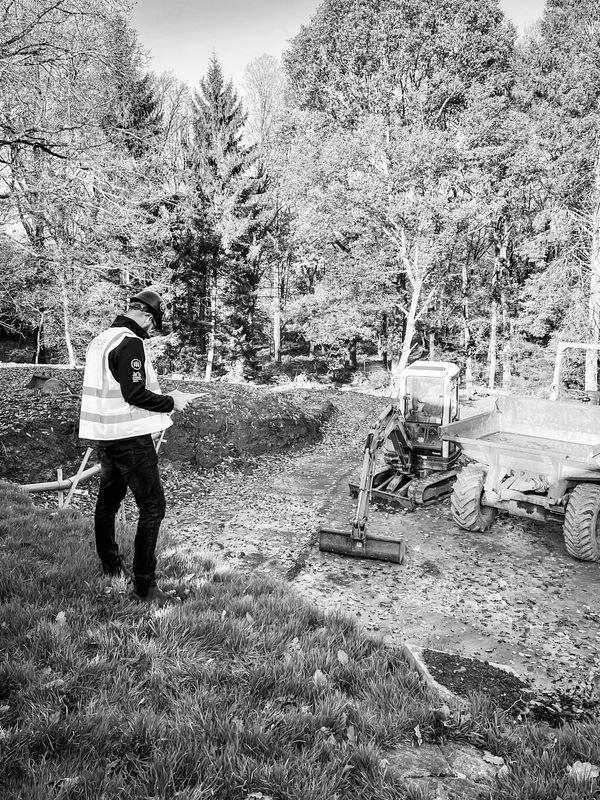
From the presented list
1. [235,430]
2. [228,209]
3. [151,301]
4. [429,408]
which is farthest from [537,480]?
[228,209]

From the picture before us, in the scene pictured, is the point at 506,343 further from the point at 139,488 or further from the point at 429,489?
the point at 139,488

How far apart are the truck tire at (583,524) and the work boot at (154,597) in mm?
4319

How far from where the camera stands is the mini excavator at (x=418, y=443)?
7.64 m

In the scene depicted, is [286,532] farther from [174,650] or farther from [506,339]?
[506,339]

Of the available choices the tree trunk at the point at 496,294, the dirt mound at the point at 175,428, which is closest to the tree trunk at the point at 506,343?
the tree trunk at the point at 496,294

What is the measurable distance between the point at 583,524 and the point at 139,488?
15.4ft

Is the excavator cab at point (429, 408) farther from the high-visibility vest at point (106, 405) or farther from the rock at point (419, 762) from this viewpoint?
the rock at point (419, 762)

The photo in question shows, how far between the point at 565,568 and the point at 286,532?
10.7 ft

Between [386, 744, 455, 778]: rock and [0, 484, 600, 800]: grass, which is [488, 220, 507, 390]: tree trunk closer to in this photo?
[0, 484, 600, 800]: grass

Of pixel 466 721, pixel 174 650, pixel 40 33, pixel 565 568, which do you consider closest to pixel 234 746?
pixel 174 650

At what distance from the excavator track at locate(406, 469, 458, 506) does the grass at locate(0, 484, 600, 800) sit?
414 cm

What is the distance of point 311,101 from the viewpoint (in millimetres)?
24406

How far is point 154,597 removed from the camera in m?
3.41

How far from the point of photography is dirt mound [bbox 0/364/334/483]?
812 centimetres
